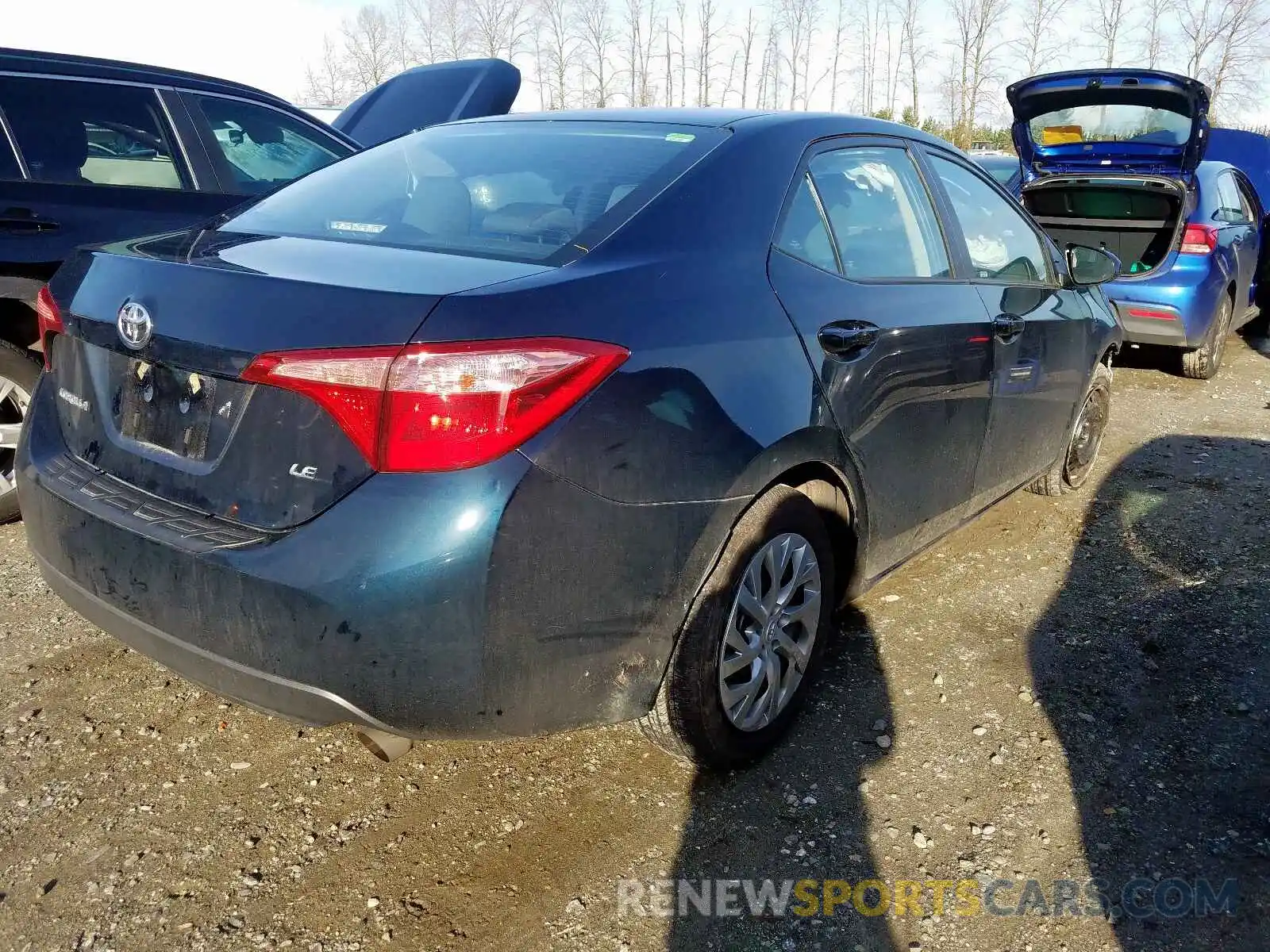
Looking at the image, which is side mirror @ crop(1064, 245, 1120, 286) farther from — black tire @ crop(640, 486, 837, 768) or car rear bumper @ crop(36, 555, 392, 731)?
car rear bumper @ crop(36, 555, 392, 731)

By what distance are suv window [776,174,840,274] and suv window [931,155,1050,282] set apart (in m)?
0.86

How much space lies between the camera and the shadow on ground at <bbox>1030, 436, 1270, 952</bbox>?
2178 mm

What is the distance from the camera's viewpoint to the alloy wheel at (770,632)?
232 centimetres

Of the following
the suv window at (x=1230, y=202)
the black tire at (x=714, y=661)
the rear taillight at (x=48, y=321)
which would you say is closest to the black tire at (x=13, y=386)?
the rear taillight at (x=48, y=321)

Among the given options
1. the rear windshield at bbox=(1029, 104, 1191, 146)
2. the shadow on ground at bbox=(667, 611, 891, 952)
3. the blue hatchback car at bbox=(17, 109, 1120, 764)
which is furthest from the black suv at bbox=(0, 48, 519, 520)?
the rear windshield at bbox=(1029, 104, 1191, 146)

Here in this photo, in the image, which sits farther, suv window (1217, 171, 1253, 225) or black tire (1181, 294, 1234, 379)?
suv window (1217, 171, 1253, 225)

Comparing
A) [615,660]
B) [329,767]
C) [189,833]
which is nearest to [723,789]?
[615,660]

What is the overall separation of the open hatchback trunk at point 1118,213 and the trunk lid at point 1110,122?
15 centimetres

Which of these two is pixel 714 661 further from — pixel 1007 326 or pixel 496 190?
pixel 1007 326

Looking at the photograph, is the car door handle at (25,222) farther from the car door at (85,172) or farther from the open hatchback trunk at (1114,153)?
the open hatchback trunk at (1114,153)

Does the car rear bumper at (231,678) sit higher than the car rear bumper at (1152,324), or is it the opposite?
the car rear bumper at (231,678)

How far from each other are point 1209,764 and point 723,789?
127cm

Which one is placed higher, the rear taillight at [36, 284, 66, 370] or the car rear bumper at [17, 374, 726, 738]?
the rear taillight at [36, 284, 66, 370]

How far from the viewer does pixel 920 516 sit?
2977 millimetres
